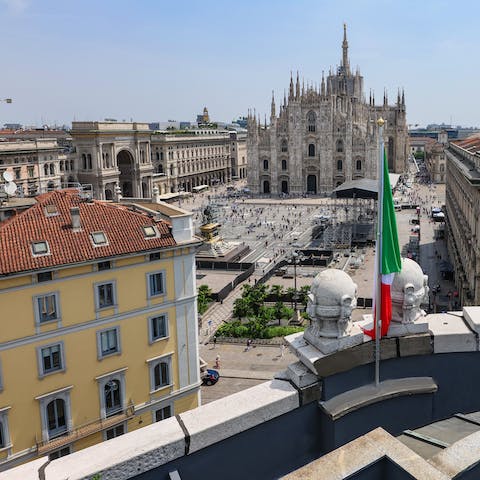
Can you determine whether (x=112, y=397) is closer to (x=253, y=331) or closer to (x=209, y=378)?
(x=209, y=378)

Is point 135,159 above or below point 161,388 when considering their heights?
above

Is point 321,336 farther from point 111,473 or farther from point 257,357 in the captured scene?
point 257,357

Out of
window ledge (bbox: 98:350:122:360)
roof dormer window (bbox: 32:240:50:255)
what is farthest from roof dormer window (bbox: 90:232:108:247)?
window ledge (bbox: 98:350:122:360)

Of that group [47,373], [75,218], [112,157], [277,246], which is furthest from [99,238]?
[112,157]

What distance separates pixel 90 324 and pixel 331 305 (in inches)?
548

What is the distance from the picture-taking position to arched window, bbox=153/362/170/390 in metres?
20.6

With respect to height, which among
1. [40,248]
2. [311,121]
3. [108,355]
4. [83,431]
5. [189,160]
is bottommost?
[83,431]

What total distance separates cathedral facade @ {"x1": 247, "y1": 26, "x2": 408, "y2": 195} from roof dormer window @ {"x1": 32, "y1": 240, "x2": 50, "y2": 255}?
9617 centimetres

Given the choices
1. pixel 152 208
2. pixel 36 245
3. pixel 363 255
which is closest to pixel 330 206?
pixel 363 255

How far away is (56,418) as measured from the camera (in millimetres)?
18109

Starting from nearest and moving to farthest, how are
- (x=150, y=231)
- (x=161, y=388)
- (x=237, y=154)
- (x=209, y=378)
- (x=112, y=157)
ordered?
(x=150, y=231)
(x=161, y=388)
(x=209, y=378)
(x=112, y=157)
(x=237, y=154)

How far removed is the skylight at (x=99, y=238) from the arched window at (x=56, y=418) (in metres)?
5.75

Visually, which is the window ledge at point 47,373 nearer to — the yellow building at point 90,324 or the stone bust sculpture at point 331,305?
the yellow building at point 90,324

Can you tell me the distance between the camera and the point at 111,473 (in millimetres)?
5070
